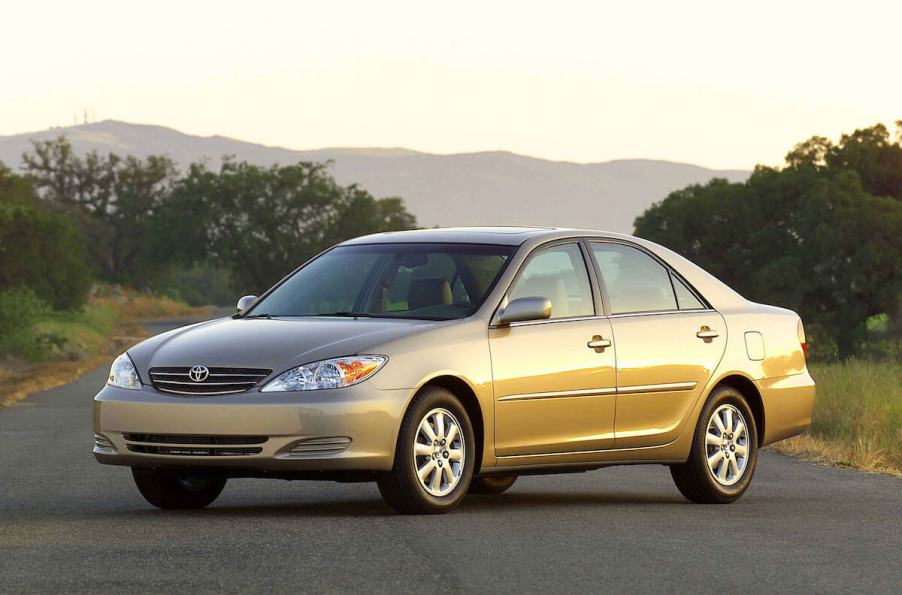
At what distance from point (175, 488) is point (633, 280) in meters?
3.19

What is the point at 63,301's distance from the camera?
6775 cm

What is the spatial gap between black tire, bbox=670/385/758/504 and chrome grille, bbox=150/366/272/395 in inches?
126

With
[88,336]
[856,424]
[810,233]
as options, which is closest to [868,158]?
[810,233]

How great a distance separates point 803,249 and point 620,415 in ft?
135

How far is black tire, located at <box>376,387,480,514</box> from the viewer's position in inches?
378

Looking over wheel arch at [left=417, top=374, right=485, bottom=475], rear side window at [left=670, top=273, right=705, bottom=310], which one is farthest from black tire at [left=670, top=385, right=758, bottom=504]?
wheel arch at [left=417, top=374, right=485, bottom=475]

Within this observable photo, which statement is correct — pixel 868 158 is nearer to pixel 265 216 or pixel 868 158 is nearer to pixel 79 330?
pixel 79 330

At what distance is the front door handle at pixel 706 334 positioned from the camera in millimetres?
11469

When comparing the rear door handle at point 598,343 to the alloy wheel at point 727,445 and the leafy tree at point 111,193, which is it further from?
the leafy tree at point 111,193

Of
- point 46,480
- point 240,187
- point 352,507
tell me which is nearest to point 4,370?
point 46,480

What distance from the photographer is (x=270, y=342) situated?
32.0 ft

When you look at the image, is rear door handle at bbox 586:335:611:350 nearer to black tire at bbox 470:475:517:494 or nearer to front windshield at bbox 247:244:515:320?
front windshield at bbox 247:244:515:320

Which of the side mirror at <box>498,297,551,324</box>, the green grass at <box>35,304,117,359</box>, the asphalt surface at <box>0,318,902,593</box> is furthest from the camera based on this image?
the green grass at <box>35,304,117,359</box>

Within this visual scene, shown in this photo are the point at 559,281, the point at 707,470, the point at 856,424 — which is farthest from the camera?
the point at 856,424
